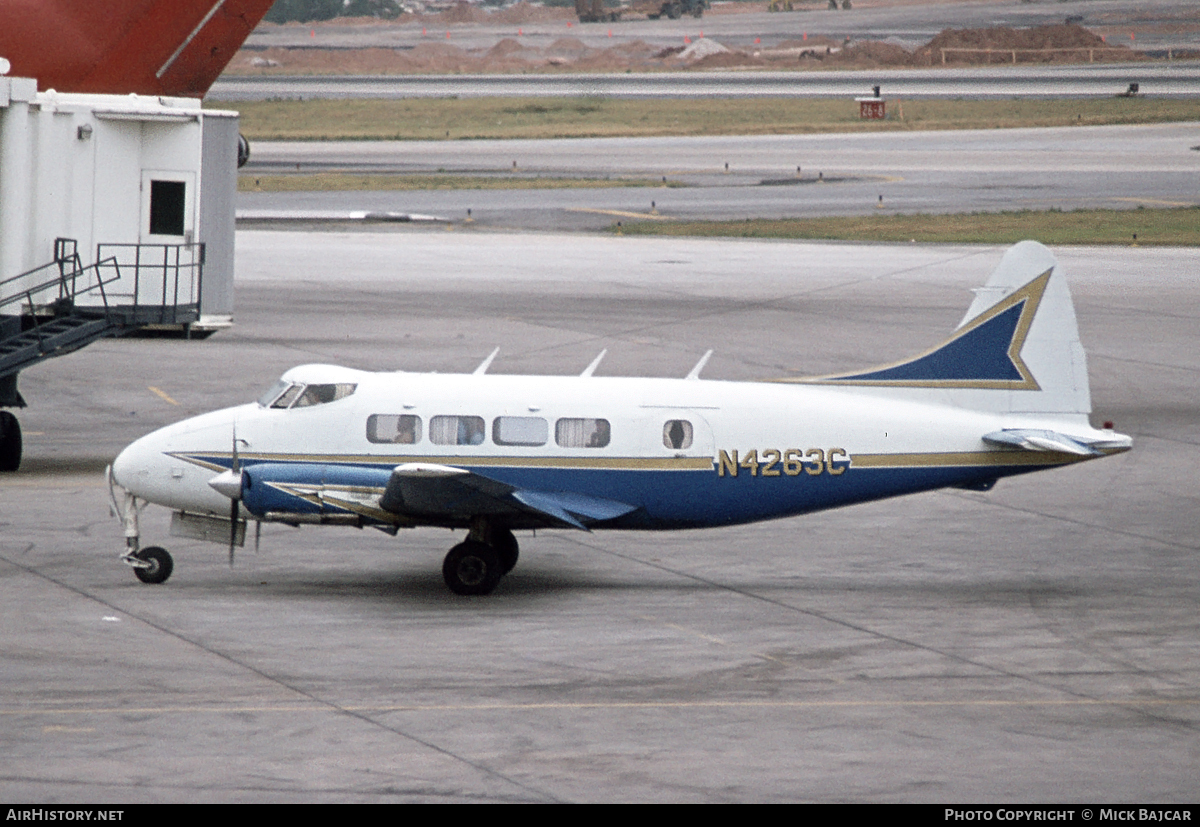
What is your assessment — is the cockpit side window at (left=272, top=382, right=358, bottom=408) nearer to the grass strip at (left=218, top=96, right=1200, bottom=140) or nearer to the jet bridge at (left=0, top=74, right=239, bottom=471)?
the jet bridge at (left=0, top=74, right=239, bottom=471)

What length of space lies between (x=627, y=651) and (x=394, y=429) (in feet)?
17.1

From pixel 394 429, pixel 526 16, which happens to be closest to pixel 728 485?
pixel 394 429

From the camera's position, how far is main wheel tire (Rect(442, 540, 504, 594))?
2242 cm

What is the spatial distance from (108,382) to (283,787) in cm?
2568

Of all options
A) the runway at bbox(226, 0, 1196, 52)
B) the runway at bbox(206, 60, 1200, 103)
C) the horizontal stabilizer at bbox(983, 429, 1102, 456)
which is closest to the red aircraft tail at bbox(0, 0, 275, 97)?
the horizontal stabilizer at bbox(983, 429, 1102, 456)

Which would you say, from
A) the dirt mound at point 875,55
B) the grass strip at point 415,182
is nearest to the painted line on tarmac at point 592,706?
the grass strip at point 415,182

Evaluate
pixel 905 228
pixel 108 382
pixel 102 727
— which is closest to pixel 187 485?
pixel 102 727

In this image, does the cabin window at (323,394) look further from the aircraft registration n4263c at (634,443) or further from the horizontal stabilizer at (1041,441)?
the horizontal stabilizer at (1041,441)

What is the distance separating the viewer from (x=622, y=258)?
58.3m

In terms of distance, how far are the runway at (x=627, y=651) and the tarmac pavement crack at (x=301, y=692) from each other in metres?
0.05

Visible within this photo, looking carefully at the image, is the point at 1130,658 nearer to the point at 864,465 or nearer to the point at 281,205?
the point at 864,465

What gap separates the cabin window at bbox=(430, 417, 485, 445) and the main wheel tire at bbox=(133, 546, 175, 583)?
422 centimetres

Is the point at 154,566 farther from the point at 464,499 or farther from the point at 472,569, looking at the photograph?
the point at 464,499

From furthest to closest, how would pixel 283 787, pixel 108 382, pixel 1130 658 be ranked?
1. pixel 108 382
2. pixel 1130 658
3. pixel 283 787
